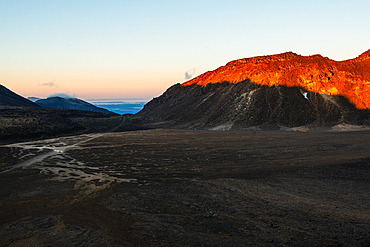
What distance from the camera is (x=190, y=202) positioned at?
12.2 meters

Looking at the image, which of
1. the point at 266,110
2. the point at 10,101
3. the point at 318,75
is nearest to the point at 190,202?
the point at 266,110

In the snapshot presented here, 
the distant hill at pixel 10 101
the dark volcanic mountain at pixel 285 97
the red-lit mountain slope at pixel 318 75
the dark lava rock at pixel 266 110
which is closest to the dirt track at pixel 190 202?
the dark lava rock at pixel 266 110

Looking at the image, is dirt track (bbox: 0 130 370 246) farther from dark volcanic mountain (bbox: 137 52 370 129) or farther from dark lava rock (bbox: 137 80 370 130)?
dark volcanic mountain (bbox: 137 52 370 129)

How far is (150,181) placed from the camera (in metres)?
16.1

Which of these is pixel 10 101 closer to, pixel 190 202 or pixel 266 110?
pixel 266 110

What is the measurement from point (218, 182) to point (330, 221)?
696 cm

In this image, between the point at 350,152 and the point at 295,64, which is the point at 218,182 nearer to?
the point at 350,152

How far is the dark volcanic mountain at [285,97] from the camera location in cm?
5406

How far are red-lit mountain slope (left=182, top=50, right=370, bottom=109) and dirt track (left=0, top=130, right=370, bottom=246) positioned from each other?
143 ft

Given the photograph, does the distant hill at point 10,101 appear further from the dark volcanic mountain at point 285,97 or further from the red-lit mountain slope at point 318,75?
the red-lit mountain slope at point 318,75

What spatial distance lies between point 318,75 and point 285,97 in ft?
35.6

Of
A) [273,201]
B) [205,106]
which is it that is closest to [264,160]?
[273,201]

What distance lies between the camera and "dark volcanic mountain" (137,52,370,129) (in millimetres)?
54062

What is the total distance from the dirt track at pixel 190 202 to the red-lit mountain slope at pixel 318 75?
43445 mm
